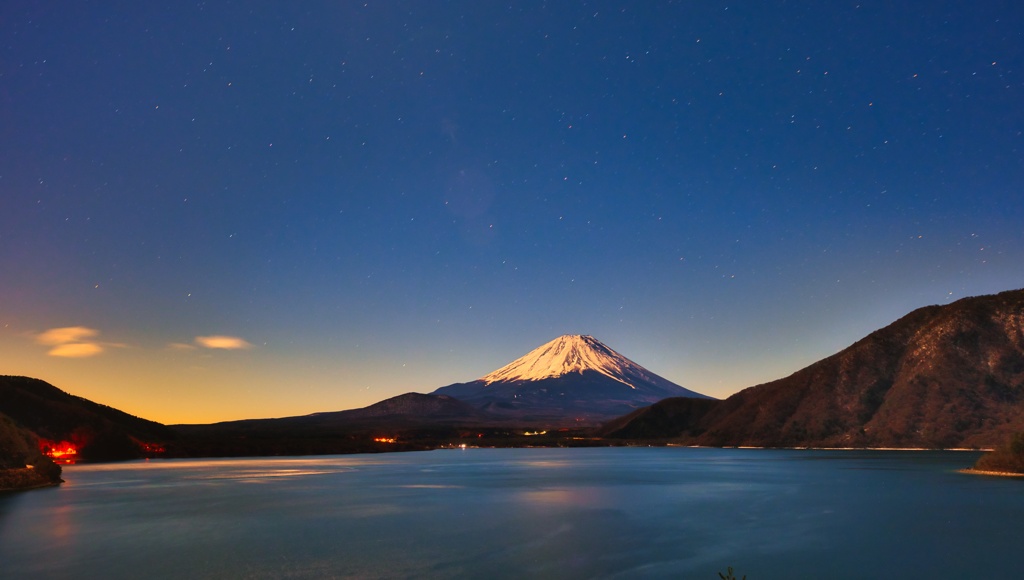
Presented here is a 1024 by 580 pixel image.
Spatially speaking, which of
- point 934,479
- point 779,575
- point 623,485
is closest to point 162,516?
point 779,575

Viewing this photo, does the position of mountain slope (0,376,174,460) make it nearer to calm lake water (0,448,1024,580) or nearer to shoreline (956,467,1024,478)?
calm lake water (0,448,1024,580)

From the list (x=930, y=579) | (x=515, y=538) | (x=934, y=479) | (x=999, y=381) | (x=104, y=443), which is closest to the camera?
(x=930, y=579)

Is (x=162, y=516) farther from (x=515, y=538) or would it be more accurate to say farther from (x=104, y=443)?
(x=104, y=443)

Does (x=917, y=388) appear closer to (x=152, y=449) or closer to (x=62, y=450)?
(x=152, y=449)

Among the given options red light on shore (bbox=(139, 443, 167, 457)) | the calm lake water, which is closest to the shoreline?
the calm lake water

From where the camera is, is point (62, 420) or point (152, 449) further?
point (152, 449)

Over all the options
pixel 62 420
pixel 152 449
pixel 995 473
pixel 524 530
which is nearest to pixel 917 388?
pixel 995 473

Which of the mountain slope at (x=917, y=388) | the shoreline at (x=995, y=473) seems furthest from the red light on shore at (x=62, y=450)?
the mountain slope at (x=917, y=388)
